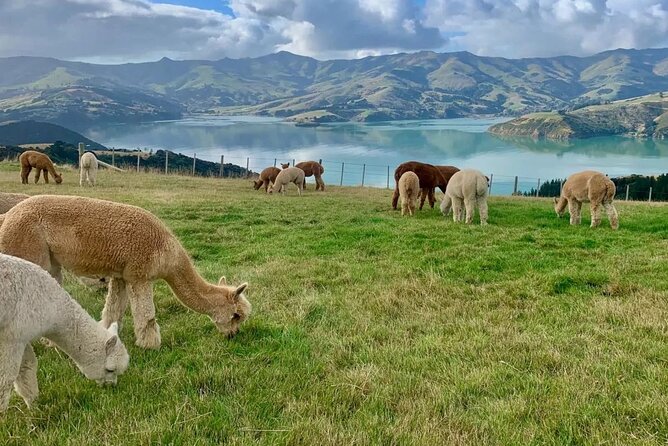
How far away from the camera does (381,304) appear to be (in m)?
6.99

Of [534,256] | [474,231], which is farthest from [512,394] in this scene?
[474,231]

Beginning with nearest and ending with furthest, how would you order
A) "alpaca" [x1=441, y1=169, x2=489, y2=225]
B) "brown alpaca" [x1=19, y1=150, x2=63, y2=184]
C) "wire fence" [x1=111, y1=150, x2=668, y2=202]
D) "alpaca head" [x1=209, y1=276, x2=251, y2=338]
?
"alpaca head" [x1=209, y1=276, x2=251, y2=338], "alpaca" [x1=441, y1=169, x2=489, y2=225], "brown alpaca" [x1=19, y1=150, x2=63, y2=184], "wire fence" [x1=111, y1=150, x2=668, y2=202]

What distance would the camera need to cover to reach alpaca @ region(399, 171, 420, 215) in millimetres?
16750

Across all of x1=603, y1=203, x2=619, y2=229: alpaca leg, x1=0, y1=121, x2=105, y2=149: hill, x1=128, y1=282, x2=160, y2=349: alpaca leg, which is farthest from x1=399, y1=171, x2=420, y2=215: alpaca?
x1=0, y1=121, x2=105, y2=149: hill

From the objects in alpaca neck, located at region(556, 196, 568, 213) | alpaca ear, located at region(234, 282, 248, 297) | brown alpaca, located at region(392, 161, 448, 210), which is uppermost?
brown alpaca, located at region(392, 161, 448, 210)

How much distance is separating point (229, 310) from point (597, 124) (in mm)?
194700

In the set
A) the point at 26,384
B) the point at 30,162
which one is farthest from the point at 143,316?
the point at 30,162

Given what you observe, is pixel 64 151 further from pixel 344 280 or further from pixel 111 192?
pixel 344 280

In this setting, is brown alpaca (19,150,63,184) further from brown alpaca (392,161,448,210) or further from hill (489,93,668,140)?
hill (489,93,668,140)

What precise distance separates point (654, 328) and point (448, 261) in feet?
13.3

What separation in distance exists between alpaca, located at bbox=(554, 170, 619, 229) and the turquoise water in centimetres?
4155

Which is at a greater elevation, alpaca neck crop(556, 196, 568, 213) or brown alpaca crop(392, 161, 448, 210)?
brown alpaca crop(392, 161, 448, 210)

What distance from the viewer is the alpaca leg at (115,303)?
6.00 metres

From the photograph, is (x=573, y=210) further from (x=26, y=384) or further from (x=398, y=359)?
(x=26, y=384)
